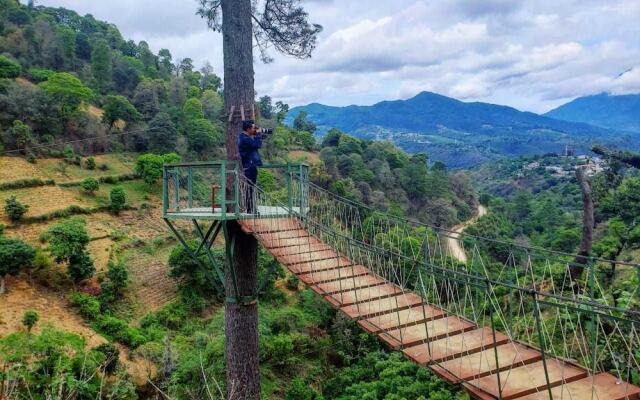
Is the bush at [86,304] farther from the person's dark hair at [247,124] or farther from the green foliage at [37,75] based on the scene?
the green foliage at [37,75]

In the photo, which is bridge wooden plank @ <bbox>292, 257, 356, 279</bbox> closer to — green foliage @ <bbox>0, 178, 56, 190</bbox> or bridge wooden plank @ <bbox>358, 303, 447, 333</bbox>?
bridge wooden plank @ <bbox>358, 303, 447, 333</bbox>

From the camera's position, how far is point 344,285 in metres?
5.36

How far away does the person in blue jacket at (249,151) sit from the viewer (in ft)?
19.5

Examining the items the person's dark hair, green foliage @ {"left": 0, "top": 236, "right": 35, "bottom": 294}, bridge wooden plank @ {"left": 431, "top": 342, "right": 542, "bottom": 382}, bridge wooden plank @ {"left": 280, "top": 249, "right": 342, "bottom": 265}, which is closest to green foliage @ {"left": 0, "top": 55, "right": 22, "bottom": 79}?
green foliage @ {"left": 0, "top": 236, "right": 35, "bottom": 294}

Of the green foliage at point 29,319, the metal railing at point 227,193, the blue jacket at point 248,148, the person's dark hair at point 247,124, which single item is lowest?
the green foliage at point 29,319

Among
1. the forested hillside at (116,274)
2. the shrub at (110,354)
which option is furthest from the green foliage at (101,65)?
the shrub at (110,354)

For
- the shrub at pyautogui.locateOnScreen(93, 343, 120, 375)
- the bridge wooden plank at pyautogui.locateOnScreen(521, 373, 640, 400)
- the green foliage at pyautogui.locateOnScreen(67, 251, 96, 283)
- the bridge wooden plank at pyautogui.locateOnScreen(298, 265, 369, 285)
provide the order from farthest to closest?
the green foliage at pyautogui.locateOnScreen(67, 251, 96, 283) < the shrub at pyautogui.locateOnScreen(93, 343, 120, 375) < the bridge wooden plank at pyautogui.locateOnScreen(298, 265, 369, 285) < the bridge wooden plank at pyautogui.locateOnScreen(521, 373, 640, 400)

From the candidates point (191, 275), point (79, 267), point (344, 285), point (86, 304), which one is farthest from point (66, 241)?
point (344, 285)

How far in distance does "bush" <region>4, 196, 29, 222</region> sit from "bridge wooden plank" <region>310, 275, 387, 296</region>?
1294 centimetres

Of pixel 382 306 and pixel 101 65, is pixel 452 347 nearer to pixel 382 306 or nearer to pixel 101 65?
pixel 382 306

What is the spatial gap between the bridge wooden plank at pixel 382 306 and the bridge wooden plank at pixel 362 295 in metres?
0.05

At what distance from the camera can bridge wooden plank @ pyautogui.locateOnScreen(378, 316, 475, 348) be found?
13.7 feet

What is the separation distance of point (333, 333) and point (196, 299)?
4304 millimetres

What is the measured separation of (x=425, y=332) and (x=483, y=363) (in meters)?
0.69
